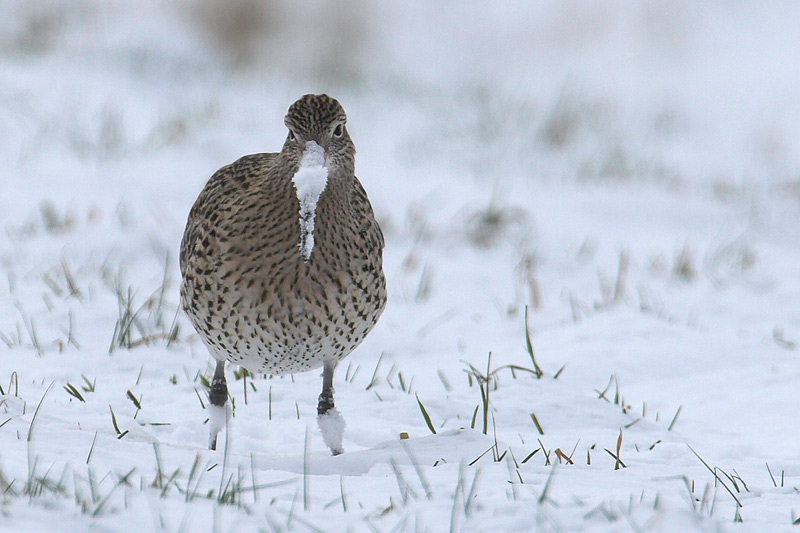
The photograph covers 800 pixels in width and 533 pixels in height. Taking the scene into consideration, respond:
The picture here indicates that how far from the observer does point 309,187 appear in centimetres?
333

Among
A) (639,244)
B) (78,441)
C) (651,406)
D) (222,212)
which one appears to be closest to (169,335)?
(222,212)

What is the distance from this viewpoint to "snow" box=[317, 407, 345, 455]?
12.0 feet

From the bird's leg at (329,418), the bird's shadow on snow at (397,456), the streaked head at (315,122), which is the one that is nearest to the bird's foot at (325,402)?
the bird's leg at (329,418)

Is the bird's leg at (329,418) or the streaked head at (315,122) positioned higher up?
the streaked head at (315,122)

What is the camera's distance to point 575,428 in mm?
3963

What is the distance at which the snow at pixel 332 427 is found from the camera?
364 centimetres

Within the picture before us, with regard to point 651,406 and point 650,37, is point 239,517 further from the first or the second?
point 650,37

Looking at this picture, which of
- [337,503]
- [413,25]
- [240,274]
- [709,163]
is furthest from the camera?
[413,25]

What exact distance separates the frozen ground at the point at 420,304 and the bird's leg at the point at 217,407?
3.1 inches

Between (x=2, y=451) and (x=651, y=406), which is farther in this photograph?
(x=651, y=406)

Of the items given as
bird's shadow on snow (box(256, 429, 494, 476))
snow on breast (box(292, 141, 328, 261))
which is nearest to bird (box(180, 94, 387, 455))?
snow on breast (box(292, 141, 328, 261))

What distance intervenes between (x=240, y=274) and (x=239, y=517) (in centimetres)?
123

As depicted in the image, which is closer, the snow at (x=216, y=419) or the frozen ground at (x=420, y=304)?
the frozen ground at (x=420, y=304)

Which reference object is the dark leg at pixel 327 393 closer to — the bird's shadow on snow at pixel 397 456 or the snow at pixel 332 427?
the snow at pixel 332 427
